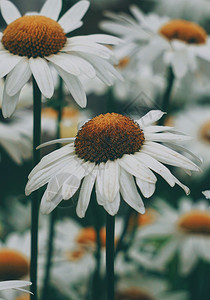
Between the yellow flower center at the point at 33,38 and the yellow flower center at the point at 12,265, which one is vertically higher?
the yellow flower center at the point at 33,38

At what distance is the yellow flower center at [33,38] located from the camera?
632mm

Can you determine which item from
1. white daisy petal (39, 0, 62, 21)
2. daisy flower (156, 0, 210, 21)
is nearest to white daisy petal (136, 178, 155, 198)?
white daisy petal (39, 0, 62, 21)

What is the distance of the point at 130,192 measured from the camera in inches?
19.7

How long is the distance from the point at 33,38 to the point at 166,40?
460 mm

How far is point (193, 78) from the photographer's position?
1.18 meters

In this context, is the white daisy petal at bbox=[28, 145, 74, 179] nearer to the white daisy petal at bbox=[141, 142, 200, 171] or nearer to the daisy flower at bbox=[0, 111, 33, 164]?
the white daisy petal at bbox=[141, 142, 200, 171]

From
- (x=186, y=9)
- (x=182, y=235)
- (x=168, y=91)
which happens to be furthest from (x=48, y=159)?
(x=186, y=9)

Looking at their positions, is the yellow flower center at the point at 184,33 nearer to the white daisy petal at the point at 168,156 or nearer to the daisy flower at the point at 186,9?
the white daisy petal at the point at 168,156

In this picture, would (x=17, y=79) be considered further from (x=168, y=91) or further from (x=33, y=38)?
(x=168, y=91)

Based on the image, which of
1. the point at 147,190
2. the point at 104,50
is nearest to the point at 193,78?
the point at 104,50

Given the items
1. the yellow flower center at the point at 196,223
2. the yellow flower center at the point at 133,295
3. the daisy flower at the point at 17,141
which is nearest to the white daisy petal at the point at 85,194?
the daisy flower at the point at 17,141

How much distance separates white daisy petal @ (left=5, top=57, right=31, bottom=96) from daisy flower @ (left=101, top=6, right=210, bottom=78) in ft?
1.22

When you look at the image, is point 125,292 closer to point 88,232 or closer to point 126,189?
point 88,232

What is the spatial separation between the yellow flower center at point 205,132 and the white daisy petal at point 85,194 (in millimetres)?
1070
